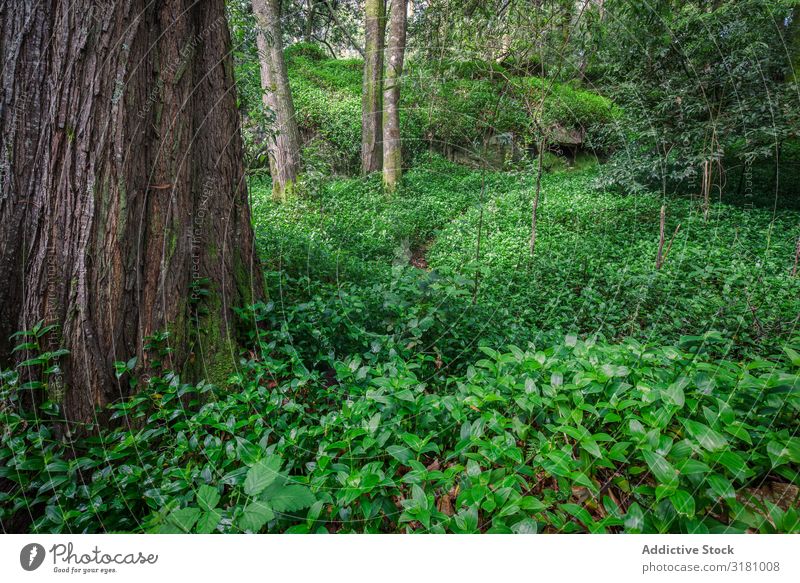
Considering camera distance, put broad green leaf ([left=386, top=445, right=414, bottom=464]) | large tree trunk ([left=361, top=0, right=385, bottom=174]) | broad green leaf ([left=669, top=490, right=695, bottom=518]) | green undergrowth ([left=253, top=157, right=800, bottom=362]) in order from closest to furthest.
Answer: broad green leaf ([left=669, top=490, right=695, bottom=518])
broad green leaf ([left=386, top=445, right=414, bottom=464])
green undergrowth ([left=253, top=157, right=800, bottom=362])
large tree trunk ([left=361, top=0, right=385, bottom=174])

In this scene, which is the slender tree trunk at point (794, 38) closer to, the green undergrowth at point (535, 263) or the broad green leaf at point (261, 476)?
the green undergrowth at point (535, 263)

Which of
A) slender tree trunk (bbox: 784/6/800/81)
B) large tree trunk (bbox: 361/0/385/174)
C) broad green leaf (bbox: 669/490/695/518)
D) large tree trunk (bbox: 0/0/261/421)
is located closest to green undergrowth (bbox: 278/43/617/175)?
large tree trunk (bbox: 361/0/385/174)

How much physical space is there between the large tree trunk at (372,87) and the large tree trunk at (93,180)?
6.71 metres

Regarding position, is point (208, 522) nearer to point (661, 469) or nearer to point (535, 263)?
point (661, 469)

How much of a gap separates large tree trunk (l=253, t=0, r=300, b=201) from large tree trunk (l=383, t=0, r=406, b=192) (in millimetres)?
1779

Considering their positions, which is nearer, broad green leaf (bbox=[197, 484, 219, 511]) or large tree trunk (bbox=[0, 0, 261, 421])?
broad green leaf (bbox=[197, 484, 219, 511])

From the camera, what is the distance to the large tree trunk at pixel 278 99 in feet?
19.8

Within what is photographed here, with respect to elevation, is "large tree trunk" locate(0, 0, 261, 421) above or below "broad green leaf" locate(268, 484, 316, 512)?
above

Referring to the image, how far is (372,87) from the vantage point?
838 cm

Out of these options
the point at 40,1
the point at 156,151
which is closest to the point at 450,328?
the point at 156,151

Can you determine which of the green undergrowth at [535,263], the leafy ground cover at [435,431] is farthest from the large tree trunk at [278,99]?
the leafy ground cover at [435,431]

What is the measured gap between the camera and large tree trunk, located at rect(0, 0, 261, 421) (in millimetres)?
1923

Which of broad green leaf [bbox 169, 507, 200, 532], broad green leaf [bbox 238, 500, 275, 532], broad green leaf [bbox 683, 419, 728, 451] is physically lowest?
broad green leaf [bbox 169, 507, 200, 532]

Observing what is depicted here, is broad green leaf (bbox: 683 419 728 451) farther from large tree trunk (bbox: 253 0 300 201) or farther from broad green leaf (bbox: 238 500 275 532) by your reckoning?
large tree trunk (bbox: 253 0 300 201)
